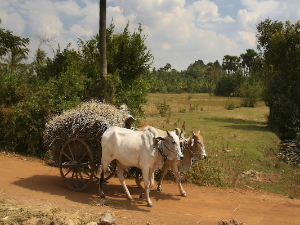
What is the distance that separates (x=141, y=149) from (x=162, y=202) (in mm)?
1399

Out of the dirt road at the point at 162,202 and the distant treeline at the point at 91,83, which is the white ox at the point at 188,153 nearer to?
the dirt road at the point at 162,202

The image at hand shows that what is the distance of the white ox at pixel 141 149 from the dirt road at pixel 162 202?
62cm

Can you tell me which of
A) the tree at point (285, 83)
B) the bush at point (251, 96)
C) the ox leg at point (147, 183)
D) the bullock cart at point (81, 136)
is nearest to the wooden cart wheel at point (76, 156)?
the bullock cart at point (81, 136)

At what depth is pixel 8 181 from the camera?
25.6 feet

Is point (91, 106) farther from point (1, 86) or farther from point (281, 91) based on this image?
point (281, 91)

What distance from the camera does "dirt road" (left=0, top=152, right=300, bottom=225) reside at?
5.95 metres

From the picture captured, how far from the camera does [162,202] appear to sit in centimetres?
696

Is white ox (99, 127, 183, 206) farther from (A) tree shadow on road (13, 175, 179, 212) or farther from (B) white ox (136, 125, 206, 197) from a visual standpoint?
(B) white ox (136, 125, 206, 197)

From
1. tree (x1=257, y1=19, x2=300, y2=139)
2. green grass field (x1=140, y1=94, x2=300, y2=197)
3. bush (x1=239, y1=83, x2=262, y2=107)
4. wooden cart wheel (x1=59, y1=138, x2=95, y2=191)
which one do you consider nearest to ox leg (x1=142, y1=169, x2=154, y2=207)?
wooden cart wheel (x1=59, y1=138, x2=95, y2=191)

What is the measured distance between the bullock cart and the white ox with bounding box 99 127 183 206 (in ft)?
1.70

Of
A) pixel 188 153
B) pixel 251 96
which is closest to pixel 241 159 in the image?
pixel 188 153

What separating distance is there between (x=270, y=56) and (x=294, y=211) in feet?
59.7

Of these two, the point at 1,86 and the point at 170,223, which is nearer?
the point at 170,223

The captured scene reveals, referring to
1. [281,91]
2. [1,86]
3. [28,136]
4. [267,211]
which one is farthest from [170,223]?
[281,91]
